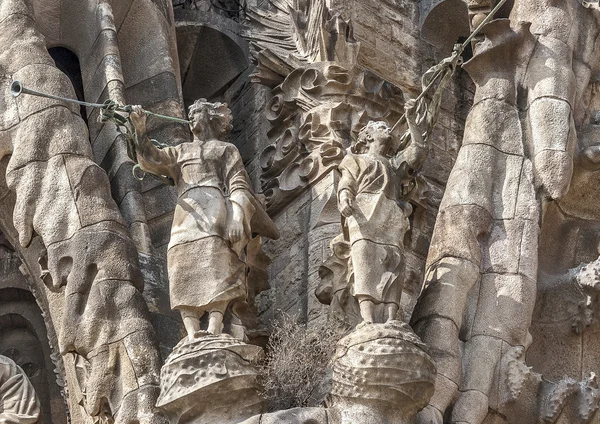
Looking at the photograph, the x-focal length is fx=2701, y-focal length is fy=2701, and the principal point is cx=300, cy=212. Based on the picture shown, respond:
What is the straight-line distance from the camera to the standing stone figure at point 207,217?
1795 cm

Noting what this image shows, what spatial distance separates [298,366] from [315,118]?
142 inches

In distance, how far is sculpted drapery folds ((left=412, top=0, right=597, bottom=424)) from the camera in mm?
18188

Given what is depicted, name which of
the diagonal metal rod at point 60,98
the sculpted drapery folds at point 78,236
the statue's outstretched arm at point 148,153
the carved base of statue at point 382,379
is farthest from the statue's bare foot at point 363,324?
the diagonal metal rod at point 60,98

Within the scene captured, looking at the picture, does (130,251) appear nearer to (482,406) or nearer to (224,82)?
(482,406)

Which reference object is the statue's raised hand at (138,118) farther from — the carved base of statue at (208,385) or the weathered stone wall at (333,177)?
the weathered stone wall at (333,177)

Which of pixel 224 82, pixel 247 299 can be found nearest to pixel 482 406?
pixel 247 299

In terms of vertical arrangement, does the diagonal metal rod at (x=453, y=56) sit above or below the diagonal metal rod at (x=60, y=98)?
above

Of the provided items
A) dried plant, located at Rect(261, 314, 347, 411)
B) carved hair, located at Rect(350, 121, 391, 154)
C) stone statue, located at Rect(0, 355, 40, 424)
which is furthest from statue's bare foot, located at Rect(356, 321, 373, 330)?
stone statue, located at Rect(0, 355, 40, 424)

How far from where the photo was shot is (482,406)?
59.1ft

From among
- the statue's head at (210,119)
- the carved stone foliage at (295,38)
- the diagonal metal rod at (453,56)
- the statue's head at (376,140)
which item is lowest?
the statue's head at (376,140)

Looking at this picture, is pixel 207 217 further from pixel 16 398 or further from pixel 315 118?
pixel 315 118

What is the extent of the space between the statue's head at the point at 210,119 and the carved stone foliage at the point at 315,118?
72.5 inches

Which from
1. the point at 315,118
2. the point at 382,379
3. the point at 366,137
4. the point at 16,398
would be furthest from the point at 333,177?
the point at 382,379

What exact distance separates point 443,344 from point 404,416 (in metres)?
0.85
